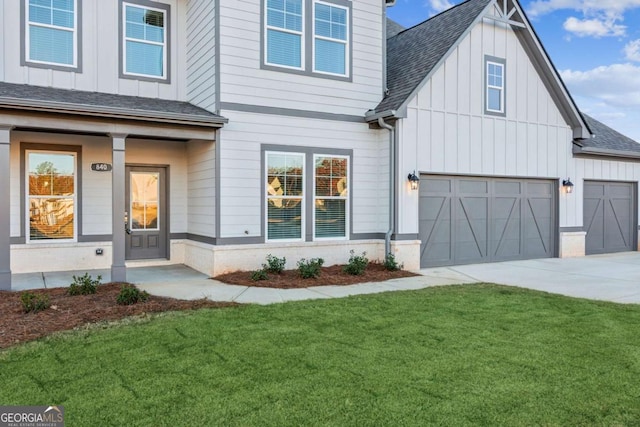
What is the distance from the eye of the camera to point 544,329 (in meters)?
5.92

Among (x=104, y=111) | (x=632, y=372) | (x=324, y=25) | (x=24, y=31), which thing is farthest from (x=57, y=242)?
(x=632, y=372)

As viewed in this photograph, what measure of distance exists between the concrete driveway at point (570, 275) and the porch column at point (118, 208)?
249 inches

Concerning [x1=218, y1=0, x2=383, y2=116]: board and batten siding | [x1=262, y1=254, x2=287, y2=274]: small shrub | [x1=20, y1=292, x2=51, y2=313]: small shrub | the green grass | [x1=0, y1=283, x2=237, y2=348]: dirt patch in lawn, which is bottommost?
the green grass

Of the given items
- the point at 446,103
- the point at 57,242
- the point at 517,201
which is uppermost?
the point at 446,103

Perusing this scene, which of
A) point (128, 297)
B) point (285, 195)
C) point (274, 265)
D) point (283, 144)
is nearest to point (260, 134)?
point (283, 144)

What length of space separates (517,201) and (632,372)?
30.5ft

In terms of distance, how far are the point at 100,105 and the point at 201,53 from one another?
2744 millimetres

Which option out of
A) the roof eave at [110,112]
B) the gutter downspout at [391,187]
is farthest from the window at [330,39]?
the roof eave at [110,112]

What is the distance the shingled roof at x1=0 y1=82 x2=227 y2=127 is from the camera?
8055mm

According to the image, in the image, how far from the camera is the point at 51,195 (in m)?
10.3

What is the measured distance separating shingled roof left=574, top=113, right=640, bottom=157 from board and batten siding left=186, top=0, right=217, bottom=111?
10.5 metres

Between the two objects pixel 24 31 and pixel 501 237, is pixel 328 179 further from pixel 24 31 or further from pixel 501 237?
pixel 24 31

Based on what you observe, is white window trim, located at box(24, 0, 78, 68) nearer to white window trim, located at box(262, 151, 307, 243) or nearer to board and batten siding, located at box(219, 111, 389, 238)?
board and batten siding, located at box(219, 111, 389, 238)

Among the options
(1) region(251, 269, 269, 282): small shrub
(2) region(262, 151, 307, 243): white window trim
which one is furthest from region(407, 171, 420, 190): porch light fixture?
(1) region(251, 269, 269, 282): small shrub
